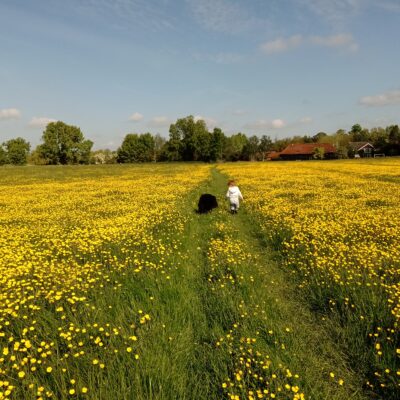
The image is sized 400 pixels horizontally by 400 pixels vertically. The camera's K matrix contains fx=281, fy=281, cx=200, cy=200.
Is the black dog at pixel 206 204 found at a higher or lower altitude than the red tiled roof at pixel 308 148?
lower

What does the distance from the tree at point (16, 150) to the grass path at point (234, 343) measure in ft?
550

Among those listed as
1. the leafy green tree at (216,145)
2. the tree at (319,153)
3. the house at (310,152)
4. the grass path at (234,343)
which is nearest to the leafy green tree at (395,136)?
the house at (310,152)

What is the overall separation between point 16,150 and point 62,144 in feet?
121

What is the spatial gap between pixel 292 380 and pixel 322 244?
5.56 metres

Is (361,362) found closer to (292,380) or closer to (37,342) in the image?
(292,380)

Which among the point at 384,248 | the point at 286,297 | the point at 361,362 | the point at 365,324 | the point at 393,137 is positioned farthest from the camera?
the point at 393,137

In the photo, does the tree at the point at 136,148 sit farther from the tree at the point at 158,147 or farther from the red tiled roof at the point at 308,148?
the red tiled roof at the point at 308,148

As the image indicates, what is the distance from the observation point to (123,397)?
138 inches

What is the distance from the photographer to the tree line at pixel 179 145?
112m

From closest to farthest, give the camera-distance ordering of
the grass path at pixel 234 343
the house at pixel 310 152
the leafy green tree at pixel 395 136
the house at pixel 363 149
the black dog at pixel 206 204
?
the grass path at pixel 234 343 → the black dog at pixel 206 204 → the leafy green tree at pixel 395 136 → the house at pixel 310 152 → the house at pixel 363 149

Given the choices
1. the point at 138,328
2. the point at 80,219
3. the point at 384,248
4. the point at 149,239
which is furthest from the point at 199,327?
the point at 80,219

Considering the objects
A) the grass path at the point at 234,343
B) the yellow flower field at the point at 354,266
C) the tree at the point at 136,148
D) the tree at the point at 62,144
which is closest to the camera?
the grass path at the point at 234,343

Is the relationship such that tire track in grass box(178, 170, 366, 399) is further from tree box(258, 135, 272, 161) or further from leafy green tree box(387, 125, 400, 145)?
tree box(258, 135, 272, 161)

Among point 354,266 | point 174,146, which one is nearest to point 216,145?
point 174,146
